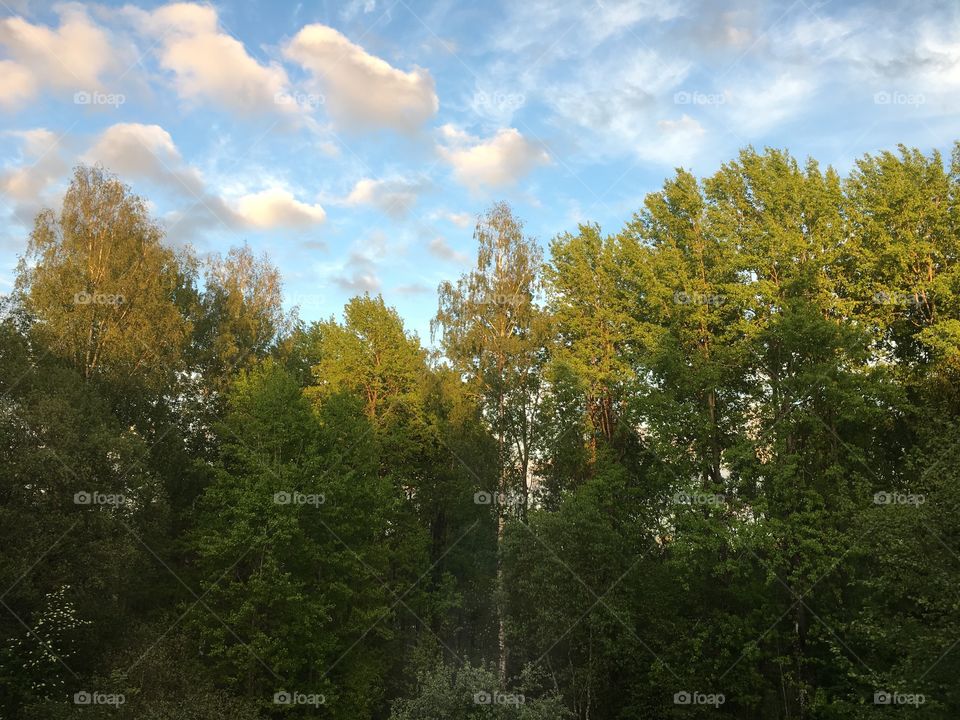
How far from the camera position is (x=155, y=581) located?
1171 inches

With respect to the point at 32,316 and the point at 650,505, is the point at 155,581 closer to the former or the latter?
the point at 32,316

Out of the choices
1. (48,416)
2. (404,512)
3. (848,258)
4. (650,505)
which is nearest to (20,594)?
(48,416)

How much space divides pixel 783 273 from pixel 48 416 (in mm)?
26227

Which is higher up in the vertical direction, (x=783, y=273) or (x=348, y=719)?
(x=783, y=273)

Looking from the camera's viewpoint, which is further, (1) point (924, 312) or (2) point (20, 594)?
(1) point (924, 312)
